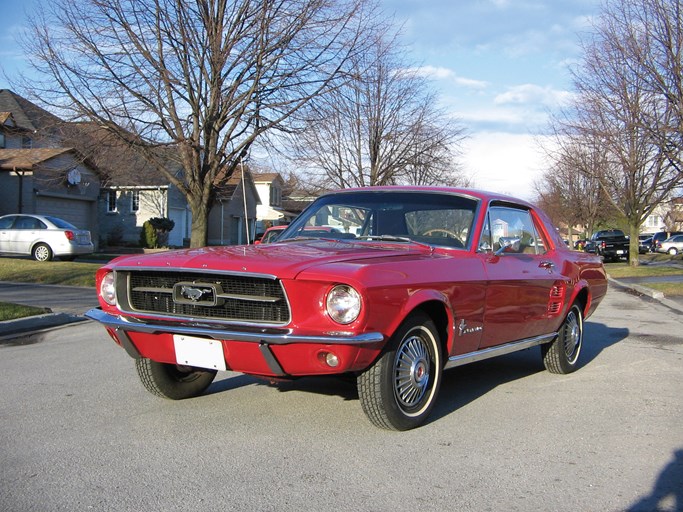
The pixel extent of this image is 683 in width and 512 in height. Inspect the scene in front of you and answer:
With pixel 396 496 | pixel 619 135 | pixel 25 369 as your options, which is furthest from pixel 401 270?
pixel 619 135

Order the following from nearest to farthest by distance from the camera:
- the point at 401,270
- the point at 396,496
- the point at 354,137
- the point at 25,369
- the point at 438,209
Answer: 1. the point at 396,496
2. the point at 401,270
3. the point at 438,209
4. the point at 25,369
5. the point at 354,137

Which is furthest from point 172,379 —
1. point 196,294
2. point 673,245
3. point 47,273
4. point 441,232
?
point 673,245

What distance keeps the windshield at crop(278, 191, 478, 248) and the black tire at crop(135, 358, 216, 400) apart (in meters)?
1.30

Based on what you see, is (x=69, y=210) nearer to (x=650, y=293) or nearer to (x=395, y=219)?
(x=650, y=293)

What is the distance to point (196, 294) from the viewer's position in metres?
4.23

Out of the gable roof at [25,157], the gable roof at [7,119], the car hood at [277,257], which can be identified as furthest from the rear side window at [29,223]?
the car hood at [277,257]

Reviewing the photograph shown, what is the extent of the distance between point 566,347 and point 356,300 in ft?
11.7

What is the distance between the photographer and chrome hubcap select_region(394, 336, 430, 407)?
4.36m

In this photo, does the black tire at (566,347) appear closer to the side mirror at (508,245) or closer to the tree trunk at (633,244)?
the side mirror at (508,245)

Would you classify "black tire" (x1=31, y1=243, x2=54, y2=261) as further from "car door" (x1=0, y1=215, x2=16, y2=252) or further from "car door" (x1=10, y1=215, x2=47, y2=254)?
"car door" (x1=0, y1=215, x2=16, y2=252)

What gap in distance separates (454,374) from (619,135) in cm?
1541

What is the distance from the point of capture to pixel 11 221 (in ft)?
66.3

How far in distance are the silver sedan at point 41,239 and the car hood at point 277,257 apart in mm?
16153

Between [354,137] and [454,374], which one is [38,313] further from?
[354,137]
